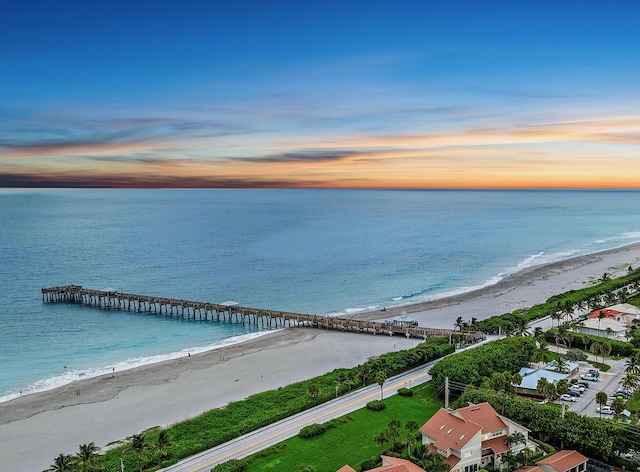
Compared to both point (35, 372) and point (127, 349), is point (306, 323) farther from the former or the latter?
point (35, 372)

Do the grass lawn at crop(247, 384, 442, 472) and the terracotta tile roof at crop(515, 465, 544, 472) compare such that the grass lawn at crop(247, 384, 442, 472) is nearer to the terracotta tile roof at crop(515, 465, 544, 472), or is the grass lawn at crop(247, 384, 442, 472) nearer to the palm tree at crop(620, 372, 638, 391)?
the terracotta tile roof at crop(515, 465, 544, 472)

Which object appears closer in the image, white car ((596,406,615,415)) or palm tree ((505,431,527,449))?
palm tree ((505,431,527,449))

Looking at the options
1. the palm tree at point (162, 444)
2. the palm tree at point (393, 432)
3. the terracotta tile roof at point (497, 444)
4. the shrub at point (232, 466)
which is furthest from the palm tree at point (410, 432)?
the palm tree at point (162, 444)

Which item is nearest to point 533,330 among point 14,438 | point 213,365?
point 213,365

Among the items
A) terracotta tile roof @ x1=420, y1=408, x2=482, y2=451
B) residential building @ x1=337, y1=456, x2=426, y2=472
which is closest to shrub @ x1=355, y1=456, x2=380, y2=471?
residential building @ x1=337, y1=456, x2=426, y2=472

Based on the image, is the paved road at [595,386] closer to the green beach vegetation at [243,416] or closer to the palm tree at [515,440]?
the palm tree at [515,440]

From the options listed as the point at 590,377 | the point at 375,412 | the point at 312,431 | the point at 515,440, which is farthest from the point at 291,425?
the point at 590,377
